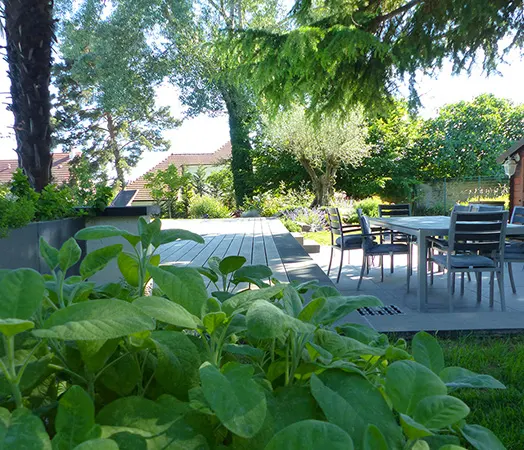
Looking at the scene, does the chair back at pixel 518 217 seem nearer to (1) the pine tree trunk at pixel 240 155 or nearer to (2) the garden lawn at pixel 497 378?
(2) the garden lawn at pixel 497 378

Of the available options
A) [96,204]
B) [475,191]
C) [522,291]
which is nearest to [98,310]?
[96,204]

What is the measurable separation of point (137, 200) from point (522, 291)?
22.3 m

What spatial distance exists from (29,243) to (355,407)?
8.94ft

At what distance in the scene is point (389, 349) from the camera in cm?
49

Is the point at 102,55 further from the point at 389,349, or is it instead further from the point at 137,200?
the point at 389,349

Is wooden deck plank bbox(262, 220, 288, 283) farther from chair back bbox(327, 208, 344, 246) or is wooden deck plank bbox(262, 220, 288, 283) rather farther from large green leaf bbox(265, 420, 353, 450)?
large green leaf bbox(265, 420, 353, 450)

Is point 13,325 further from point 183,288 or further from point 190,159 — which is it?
point 190,159

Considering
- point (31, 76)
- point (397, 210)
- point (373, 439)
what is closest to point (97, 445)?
point (373, 439)

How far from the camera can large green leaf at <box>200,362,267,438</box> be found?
329 mm

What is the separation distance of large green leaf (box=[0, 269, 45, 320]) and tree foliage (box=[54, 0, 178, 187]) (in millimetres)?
14857

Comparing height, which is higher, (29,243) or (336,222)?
(29,243)

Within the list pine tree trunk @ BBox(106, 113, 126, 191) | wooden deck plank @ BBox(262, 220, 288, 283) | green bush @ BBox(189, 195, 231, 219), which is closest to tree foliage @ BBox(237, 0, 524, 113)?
wooden deck plank @ BBox(262, 220, 288, 283)

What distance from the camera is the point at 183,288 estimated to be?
1.52 feet

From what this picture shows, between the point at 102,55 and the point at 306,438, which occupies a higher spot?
the point at 102,55
